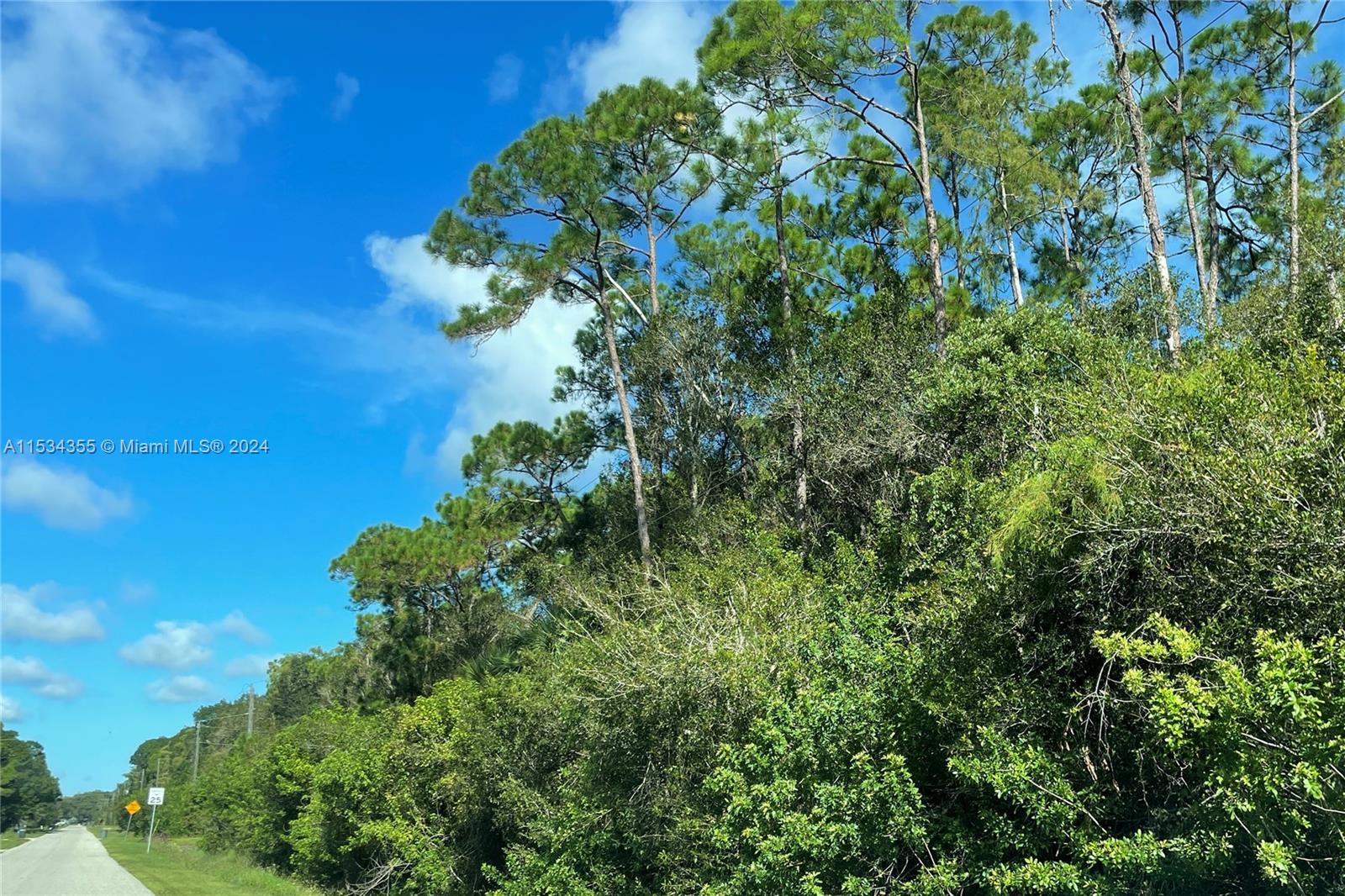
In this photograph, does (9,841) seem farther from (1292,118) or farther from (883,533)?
(1292,118)

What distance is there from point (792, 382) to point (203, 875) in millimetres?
26438

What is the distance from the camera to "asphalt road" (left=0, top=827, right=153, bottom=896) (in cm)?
2236

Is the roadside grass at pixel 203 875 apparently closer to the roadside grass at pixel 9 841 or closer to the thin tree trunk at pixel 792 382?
the roadside grass at pixel 9 841

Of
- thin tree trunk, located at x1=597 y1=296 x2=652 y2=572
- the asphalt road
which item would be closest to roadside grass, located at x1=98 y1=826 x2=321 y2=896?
the asphalt road

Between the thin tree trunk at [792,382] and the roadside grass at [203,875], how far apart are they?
17.1 m

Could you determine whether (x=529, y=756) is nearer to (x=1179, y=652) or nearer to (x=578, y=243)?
(x=578, y=243)

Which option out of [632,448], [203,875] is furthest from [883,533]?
[203,875]

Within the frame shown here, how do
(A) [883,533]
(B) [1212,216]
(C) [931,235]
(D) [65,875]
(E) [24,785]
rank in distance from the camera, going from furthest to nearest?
(E) [24,785], (D) [65,875], (B) [1212,216], (C) [931,235], (A) [883,533]

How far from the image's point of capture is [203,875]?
29500 millimetres

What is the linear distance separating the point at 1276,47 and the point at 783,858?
1808cm

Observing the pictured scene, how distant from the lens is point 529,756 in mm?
15750

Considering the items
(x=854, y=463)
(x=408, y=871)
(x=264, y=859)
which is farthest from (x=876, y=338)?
(x=264, y=859)

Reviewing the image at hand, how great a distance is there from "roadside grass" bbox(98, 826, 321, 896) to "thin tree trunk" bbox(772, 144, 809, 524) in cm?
1708

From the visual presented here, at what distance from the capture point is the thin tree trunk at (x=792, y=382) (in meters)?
16.0
